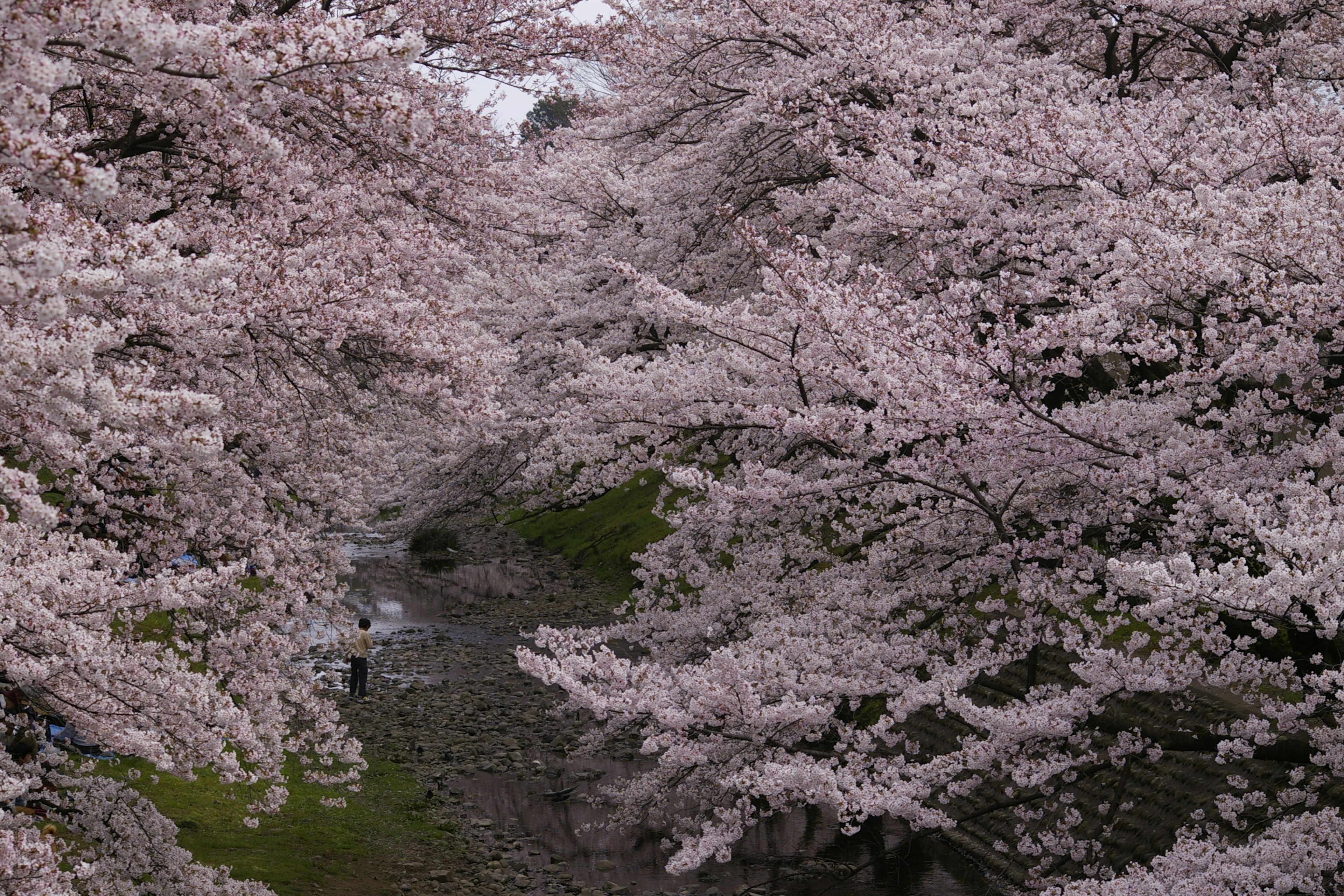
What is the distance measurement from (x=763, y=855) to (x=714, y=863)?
0.65 m

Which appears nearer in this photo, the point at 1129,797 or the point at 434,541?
the point at 1129,797

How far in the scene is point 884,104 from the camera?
14102 millimetres

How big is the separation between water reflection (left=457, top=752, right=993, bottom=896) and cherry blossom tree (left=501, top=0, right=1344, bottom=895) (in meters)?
0.60

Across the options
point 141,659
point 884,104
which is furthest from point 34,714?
point 884,104

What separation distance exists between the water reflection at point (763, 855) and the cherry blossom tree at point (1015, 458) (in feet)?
1.96

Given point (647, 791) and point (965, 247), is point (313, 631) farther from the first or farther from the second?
point (965, 247)

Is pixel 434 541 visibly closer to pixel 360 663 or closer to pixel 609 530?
pixel 609 530

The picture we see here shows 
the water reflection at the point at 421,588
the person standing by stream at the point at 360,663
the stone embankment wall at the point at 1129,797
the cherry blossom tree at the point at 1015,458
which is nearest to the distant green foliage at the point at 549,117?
the cherry blossom tree at the point at 1015,458

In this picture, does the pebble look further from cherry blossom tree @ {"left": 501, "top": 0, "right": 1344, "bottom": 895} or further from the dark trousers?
cherry blossom tree @ {"left": 501, "top": 0, "right": 1344, "bottom": 895}

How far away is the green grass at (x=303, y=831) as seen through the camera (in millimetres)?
12375

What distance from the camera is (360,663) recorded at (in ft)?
67.1

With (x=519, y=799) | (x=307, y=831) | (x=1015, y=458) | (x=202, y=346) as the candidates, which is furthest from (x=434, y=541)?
(x=1015, y=458)

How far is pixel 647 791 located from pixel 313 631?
17288 millimetres

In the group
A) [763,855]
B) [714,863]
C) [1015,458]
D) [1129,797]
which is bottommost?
[714,863]
